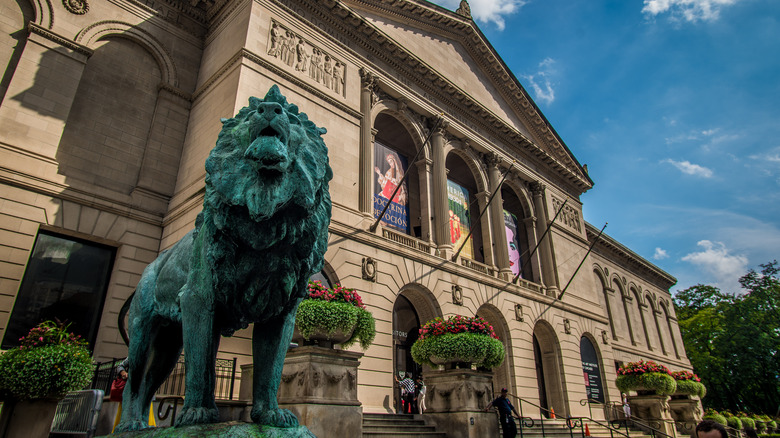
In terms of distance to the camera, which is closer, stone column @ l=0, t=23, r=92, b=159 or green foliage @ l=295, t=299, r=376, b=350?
green foliage @ l=295, t=299, r=376, b=350

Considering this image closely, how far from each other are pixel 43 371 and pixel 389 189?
14.8 meters

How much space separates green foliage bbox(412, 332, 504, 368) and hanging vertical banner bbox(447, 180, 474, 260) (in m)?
9.95

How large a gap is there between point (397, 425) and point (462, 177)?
19934mm

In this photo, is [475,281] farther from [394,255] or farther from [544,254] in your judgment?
[544,254]

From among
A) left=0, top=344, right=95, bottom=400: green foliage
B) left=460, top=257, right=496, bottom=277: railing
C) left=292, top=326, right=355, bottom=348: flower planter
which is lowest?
left=0, top=344, right=95, bottom=400: green foliage

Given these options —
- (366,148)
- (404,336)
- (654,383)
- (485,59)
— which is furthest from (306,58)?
(654,383)

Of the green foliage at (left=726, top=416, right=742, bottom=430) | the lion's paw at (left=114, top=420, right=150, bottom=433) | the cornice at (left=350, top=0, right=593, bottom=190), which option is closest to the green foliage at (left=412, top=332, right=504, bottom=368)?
the lion's paw at (left=114, top=420, right=150, bottom=433)

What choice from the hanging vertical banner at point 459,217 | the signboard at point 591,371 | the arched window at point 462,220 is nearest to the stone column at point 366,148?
the arched window at point 462,220

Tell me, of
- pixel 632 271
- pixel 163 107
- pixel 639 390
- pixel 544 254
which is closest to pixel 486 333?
pixel 639 390

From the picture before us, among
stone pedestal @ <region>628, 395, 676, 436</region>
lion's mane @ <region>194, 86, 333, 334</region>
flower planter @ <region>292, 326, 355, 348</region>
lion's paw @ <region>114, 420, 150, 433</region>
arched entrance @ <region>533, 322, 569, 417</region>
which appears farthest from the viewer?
arched entrance @ <region>533, 322, 569, 417</region>

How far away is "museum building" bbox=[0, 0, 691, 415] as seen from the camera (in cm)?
1462

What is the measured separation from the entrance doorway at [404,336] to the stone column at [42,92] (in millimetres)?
13587

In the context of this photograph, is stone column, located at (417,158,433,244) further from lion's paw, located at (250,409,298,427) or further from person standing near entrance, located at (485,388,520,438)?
lion's paw, located at (250,409,298,427)

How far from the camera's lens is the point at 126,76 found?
17.5 metres
